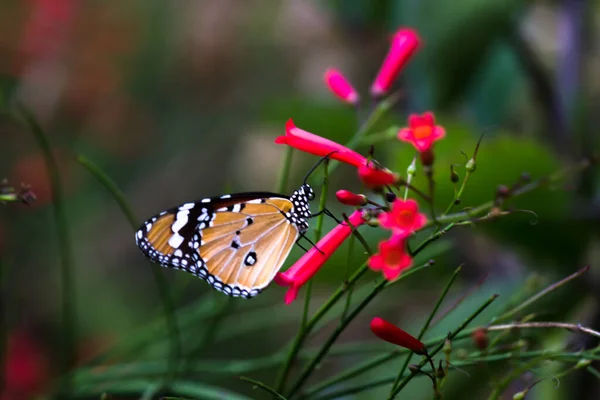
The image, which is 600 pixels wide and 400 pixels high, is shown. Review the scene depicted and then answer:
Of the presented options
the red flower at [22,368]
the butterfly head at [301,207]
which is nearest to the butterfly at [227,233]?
the butterfly head at [301,207]

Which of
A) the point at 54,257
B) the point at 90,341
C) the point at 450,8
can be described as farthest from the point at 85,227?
the point at 450,8

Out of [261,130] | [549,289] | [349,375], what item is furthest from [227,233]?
[261,130]

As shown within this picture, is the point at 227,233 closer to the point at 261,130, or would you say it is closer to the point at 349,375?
the point at 349,375

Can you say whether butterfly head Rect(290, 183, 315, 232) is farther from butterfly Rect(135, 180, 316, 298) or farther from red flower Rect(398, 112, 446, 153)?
red flower Rect(398, 112, 446, 153)

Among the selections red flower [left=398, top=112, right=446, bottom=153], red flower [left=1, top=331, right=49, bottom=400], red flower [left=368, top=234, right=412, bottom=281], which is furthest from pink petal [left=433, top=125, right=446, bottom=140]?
red flower [left=1, top=331, right=49, bottom=400]

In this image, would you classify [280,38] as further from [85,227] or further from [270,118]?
[270,118]
